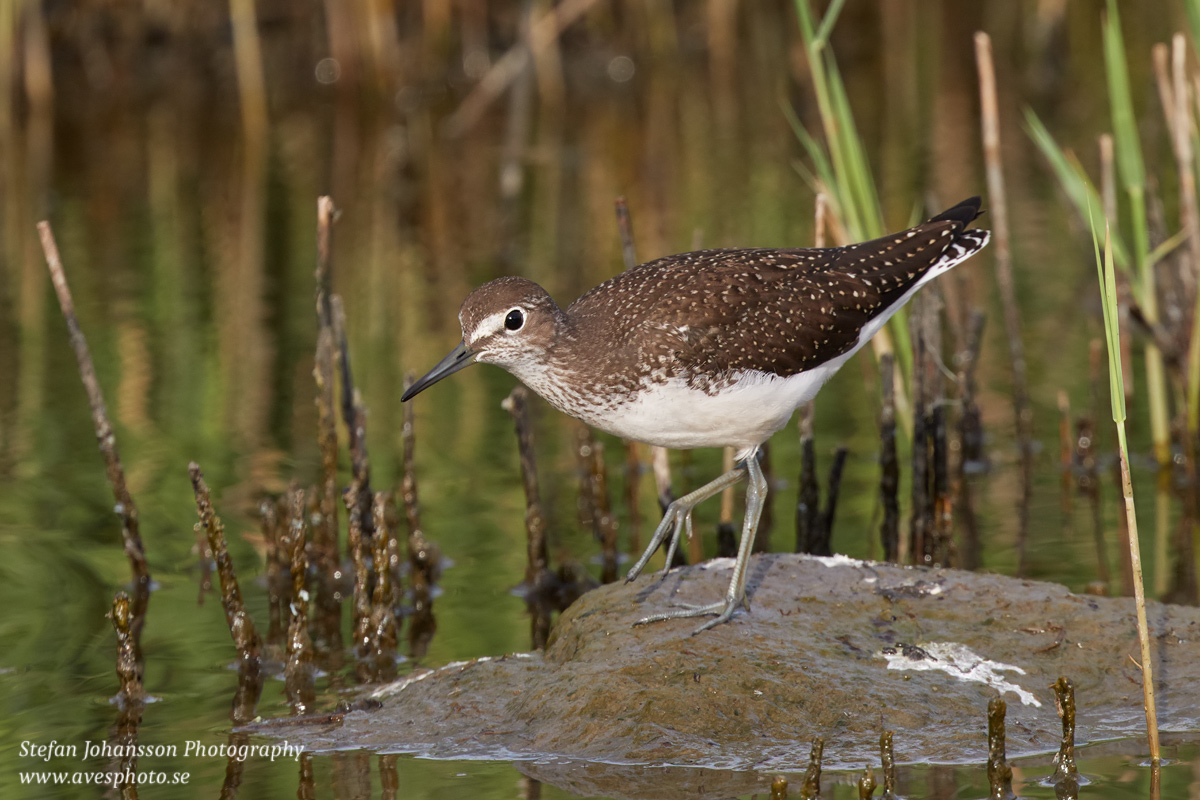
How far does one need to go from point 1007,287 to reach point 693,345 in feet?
12.5

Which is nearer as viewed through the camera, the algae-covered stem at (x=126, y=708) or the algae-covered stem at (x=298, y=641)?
the algae-covered stem at (x=126, y=708)

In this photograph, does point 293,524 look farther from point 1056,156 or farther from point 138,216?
point 138,216

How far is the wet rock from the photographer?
6.26m

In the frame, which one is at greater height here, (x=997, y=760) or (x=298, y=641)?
(x=298, y=641)

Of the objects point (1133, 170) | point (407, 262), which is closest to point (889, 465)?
point (1133, 170)

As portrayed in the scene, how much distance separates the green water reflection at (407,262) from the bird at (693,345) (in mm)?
1646

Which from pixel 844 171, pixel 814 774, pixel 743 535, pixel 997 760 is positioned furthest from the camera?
pixel 844 171

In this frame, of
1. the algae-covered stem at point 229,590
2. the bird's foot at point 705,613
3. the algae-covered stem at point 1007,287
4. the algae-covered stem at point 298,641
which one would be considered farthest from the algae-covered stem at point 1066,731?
the algae-covered stem at point 229,590

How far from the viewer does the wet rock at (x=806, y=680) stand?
626 centimetres

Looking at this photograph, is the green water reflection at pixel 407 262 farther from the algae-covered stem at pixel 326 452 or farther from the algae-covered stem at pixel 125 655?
the algae-covered stem at pixel 326 452

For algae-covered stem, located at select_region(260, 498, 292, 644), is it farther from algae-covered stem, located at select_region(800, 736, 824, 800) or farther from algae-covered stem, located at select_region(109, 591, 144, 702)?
algae-covered stem, located at select_region(800, 736, 824, 800)

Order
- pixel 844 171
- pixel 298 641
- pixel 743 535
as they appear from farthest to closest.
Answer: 1. pixel 844 171
2. pixel 298 641
3. pixel 743 535

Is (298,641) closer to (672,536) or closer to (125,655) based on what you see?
(125,655)

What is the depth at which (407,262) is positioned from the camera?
15539 millimetres
